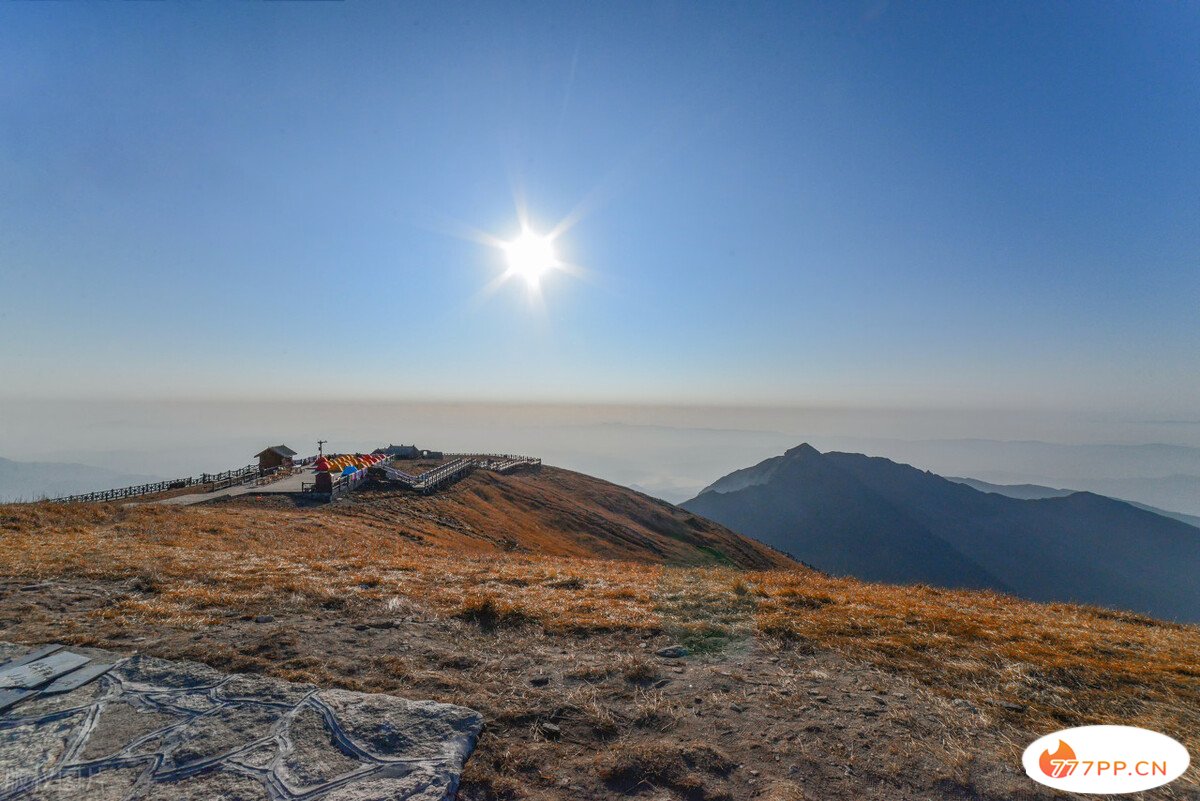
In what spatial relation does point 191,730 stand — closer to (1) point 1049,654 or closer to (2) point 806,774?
(2) point 806,774

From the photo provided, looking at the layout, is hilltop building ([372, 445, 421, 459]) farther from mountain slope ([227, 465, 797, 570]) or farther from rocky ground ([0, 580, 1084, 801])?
rocky ground ([0, 580, 1084, 801])

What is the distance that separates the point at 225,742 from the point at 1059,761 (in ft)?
26.5

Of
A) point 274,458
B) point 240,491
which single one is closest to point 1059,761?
point 240,491

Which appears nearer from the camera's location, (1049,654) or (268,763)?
(268,763)

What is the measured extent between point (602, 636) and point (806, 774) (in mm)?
4085

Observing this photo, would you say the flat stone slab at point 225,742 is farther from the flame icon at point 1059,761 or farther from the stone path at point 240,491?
the stone path at point 240,491

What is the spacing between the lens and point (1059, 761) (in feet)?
16.0

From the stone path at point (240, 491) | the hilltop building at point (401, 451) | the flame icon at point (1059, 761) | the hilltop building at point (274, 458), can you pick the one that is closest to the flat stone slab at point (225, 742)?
the flame icon at point (1059, 761)

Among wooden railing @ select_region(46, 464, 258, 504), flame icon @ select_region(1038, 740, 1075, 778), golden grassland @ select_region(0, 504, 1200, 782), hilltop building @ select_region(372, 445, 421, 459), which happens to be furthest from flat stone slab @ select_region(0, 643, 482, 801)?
hilltop building @ select_region(372, 445, 421, 459)

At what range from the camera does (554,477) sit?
75125 mm

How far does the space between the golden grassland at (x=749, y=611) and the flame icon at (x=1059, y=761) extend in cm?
35

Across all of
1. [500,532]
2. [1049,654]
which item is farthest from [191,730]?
[500,532]

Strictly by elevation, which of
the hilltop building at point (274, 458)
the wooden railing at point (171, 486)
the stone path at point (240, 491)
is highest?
the hilltop building at point (274, 458)

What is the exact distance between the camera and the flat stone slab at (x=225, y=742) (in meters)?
3.83
